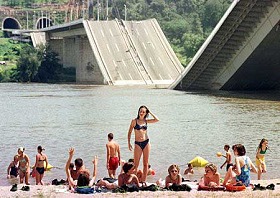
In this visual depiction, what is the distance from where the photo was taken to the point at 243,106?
39.4 m

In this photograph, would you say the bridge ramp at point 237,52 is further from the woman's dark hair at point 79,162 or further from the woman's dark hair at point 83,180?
the woman's dark hair at point 83,180

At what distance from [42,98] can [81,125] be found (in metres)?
19.0

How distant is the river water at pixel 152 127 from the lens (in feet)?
69.7

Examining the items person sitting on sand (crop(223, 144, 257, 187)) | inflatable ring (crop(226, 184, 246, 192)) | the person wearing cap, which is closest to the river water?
the person wearing cap

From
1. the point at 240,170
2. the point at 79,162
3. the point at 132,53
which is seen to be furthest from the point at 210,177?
the point at 132,53

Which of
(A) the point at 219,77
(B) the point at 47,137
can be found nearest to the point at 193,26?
(A) the point at 219,77

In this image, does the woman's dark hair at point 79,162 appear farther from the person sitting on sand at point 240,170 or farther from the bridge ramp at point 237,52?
the bridge ramp at point 237,52

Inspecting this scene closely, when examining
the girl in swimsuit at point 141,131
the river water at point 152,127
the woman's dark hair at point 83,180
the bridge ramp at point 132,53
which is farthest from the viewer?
the bridge ramp at point 132,53

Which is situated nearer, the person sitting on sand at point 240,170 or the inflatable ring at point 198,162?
the person sitting on sand at point 240,170

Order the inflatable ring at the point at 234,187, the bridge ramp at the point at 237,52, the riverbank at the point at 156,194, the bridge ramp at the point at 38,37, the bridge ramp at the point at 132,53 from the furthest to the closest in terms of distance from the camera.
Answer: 1. the bridge ramp at the point at 38,37
2. the bridge ramp at the point at 132,53
3. the bridge ramp at the point at 237,52
4. the inflatable ring at the point at 234,187
5. the riverbank at the point at 156,194

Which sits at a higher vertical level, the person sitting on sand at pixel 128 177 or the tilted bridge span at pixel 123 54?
the tilted bridge span at pixel 123 54

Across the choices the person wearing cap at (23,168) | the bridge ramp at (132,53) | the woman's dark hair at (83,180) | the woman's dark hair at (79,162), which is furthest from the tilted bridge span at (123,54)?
the woman's dark hair at (83,180)

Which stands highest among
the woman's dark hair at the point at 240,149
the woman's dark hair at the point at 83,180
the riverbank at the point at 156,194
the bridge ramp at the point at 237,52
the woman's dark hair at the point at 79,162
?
the bridge ramp at the point at 237,52

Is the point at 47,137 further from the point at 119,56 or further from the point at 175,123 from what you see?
the point at 119,56
